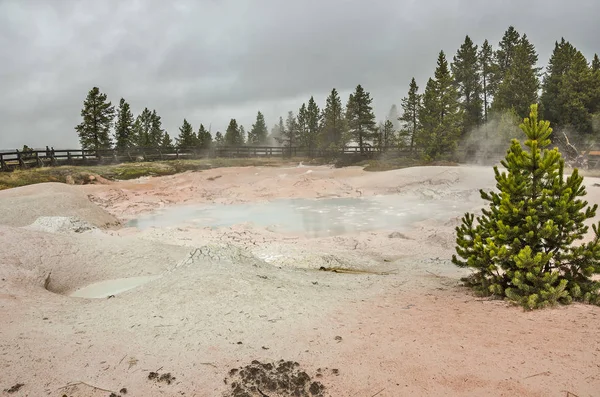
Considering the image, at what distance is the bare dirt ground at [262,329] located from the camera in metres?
3.81

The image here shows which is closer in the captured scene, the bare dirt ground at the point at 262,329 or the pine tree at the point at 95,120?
the bare dirt ground at the point at 262,329

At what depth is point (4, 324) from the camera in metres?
5.08

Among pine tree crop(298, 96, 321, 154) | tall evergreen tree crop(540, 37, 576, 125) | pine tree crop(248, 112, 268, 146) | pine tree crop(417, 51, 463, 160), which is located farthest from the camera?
pine tree crop(248, 112, 268, 146)

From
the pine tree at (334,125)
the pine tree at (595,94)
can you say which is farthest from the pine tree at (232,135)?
the pine tree at (595,94)

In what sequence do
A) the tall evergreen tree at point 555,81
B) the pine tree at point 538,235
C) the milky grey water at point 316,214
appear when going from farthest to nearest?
the tall evergreen tree at point 555,81 → the milky grey water at point 316,214 → the pine tree at point 538,235

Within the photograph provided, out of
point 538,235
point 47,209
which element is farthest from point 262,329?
point 47,209

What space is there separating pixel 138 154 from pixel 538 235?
157 ft

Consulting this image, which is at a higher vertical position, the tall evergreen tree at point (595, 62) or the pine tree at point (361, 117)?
the tall evergreen tree at point (595, 62)

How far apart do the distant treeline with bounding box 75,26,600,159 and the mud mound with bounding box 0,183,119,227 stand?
114 feet

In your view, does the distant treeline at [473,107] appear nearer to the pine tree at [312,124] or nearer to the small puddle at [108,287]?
the pine tree at [312,124]

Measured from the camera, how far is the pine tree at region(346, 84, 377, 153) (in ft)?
181

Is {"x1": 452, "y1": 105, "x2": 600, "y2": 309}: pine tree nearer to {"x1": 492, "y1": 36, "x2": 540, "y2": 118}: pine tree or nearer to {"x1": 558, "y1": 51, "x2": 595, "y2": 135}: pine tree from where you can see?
{"x1": 492, "y1": 36, "x2": 540, "y2": 118}: pine tree

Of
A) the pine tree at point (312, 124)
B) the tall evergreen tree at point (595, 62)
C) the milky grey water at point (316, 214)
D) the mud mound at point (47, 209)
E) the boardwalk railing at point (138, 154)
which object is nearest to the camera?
the mud mound at point (47, 209)

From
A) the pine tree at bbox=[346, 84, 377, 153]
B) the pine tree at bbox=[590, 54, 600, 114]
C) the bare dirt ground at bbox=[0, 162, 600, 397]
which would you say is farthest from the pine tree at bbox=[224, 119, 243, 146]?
the bare dirt ground at bbox=[0, 162, 600, 397]
